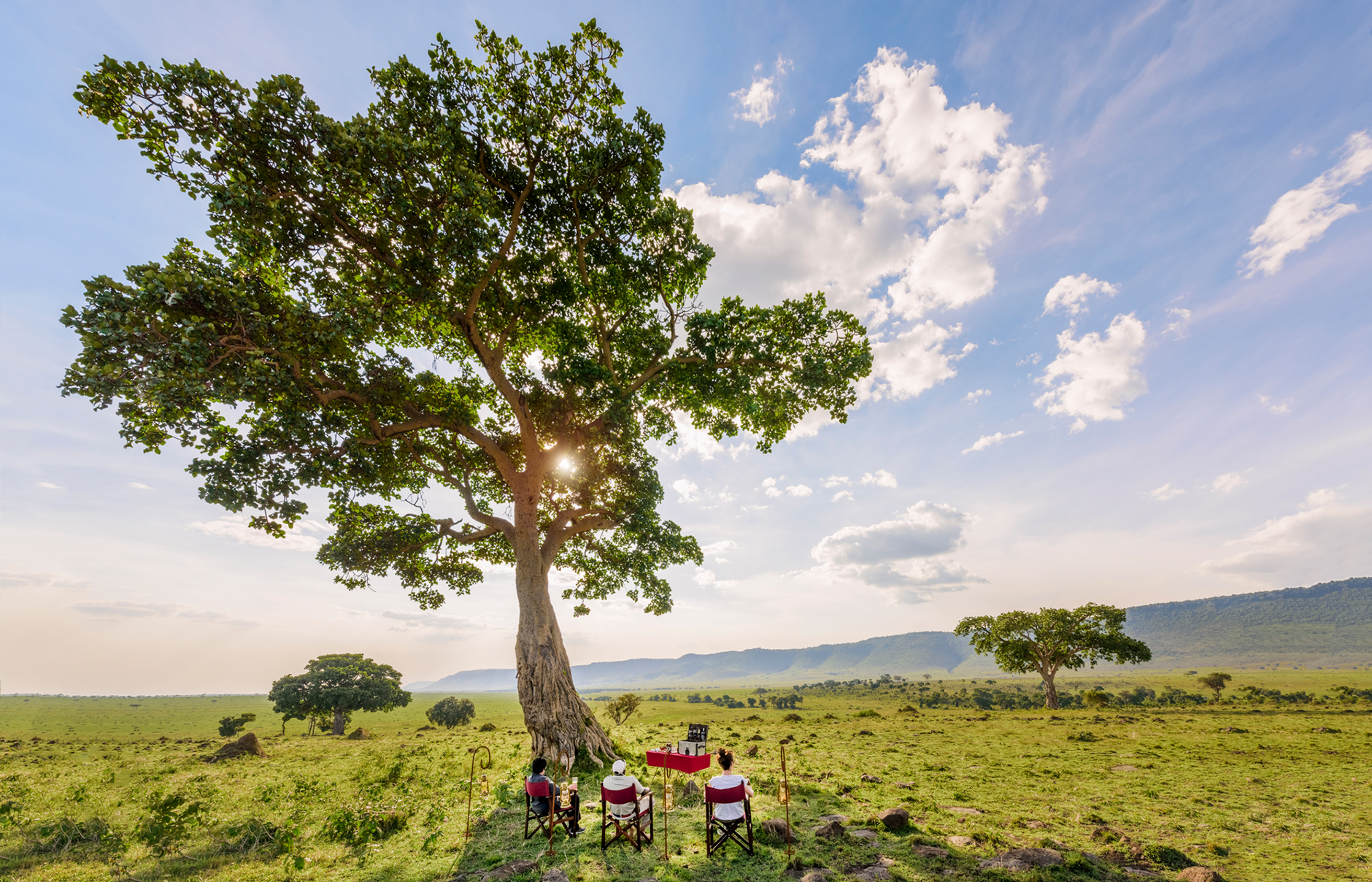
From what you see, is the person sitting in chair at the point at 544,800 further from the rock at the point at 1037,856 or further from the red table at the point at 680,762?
the rock at the point at 1037,856

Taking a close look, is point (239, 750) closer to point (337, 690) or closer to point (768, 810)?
point (337, 690)

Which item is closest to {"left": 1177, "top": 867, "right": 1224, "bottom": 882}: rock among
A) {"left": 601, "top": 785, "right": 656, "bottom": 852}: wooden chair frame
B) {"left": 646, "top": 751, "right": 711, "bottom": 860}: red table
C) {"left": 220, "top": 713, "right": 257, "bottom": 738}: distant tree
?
{"left": 646, "top": 751, "right": 711, "bottom": 860}: red table

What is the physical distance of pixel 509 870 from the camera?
352 inches

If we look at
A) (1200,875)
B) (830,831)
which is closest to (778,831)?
(830,831)

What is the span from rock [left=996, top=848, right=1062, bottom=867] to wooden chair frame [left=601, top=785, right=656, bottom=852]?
672 cm

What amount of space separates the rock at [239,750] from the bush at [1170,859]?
118ft

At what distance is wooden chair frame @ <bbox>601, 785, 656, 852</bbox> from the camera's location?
9742 mm

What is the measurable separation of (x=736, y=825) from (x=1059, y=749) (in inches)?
897

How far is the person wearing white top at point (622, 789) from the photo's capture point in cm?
978

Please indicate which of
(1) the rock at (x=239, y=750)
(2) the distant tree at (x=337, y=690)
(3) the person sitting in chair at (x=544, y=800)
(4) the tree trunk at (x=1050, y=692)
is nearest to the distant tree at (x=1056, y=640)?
(4) the tree trunk at (x=1050, y=692)

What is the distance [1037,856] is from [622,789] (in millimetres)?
7737

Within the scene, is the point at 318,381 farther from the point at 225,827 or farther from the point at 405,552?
the point at 225,827

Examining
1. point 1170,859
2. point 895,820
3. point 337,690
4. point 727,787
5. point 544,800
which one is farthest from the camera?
point 337,690

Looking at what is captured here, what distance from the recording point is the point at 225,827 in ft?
38.6
